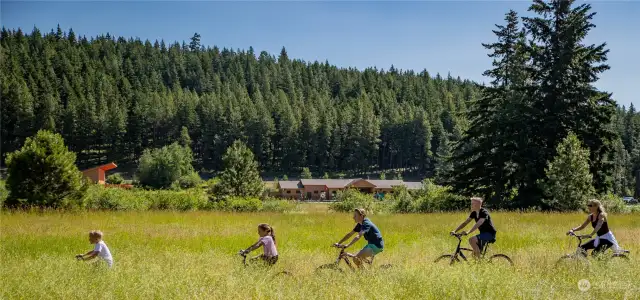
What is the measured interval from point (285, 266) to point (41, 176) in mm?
22395

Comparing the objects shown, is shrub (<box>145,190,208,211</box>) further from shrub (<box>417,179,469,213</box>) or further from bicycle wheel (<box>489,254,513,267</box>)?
bicycle wheel (<box>489,254,513,267</box>)

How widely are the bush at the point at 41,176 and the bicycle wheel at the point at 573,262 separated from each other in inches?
1011

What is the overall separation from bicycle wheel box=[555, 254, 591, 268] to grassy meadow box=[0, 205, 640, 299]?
0.65ft

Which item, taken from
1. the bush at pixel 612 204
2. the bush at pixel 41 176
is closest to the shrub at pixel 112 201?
the bush at pixel 41 176

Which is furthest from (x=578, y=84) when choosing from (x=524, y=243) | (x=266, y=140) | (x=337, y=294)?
(x=266, y=140)

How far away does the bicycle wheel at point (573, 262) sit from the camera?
28.4ft

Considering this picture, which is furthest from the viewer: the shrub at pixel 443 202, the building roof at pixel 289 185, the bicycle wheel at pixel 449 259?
the building roof at pixel 289 185

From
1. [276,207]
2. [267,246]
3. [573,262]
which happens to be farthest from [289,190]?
[573,262]

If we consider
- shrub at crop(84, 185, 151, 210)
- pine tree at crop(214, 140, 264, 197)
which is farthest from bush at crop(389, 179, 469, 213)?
pine tree at crop(214, 140, 264, 197)

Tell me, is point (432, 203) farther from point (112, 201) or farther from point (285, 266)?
point (285, 266)

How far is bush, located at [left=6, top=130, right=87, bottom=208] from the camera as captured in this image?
26125mm

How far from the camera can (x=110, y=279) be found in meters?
7.70

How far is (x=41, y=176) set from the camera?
86.8ft

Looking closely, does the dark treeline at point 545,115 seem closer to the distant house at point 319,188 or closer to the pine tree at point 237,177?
the pine tree at point 237,177
